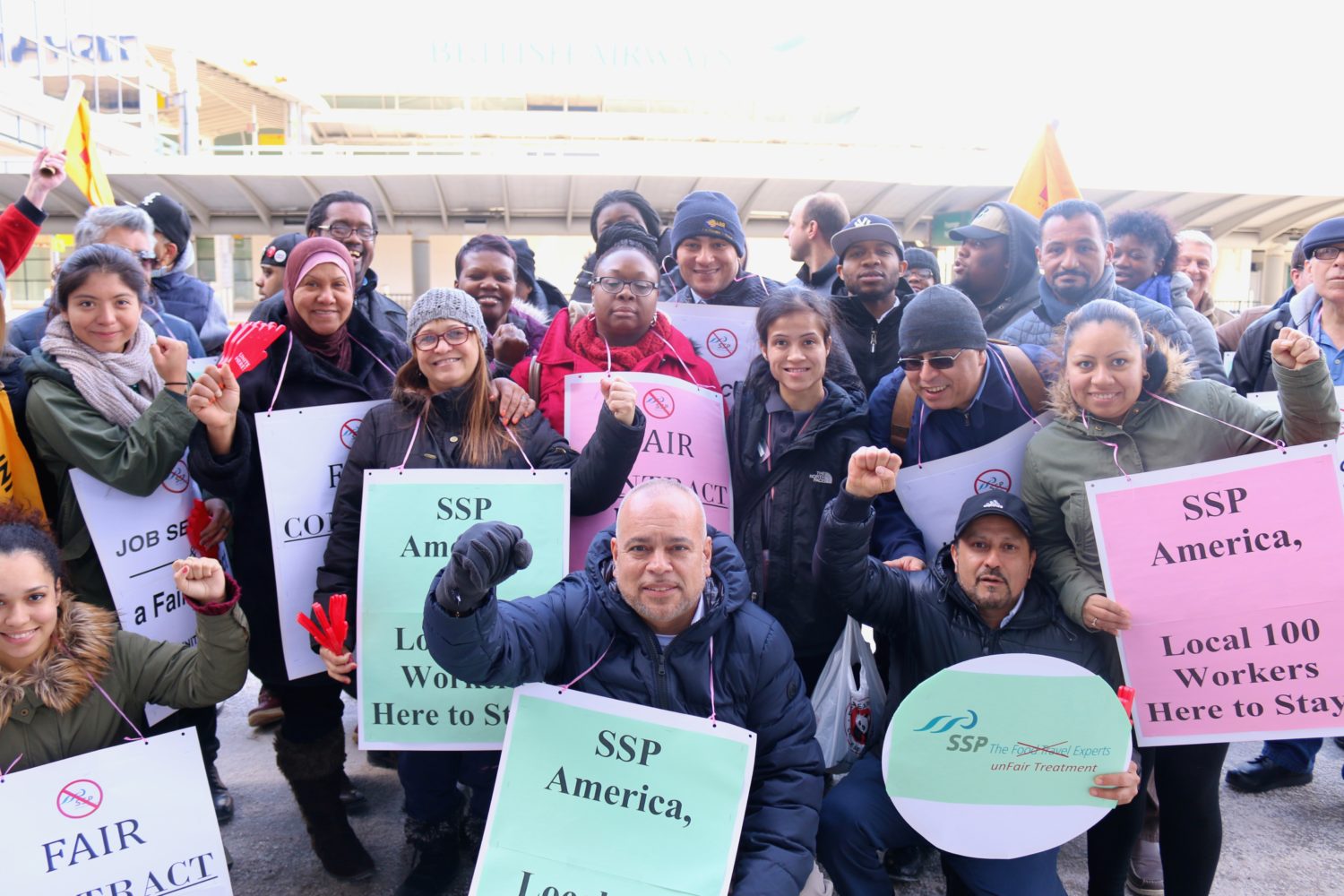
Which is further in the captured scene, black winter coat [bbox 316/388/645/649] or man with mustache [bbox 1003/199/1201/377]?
man with mustache [bbox 1003/199/1201/377]

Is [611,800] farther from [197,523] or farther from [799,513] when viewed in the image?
[197,523]

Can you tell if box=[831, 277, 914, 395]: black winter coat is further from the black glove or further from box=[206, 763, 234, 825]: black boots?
box=[206, 763, 234, 825]: black boots

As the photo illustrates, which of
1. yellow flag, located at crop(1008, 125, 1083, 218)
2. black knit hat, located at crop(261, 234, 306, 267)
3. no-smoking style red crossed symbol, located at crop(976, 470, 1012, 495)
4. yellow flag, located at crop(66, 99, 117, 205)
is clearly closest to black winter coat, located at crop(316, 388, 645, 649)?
no-smoking style red crossed symbol, located at crop(976, 470, 1012, 495)

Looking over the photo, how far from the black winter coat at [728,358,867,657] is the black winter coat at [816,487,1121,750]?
259 mm

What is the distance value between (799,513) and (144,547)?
2319 mm

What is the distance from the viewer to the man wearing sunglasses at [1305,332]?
3.67m

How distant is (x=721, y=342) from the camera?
4109 mm

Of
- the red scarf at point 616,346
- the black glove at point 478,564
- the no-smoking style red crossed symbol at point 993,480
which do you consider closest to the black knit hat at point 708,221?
the red scarf at point 616,346

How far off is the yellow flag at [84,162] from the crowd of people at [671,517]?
1902mm

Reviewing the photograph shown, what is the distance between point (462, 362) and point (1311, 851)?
3.93 m

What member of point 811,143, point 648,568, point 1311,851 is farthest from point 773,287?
point 811,143

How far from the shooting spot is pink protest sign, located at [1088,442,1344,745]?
2.87 metres

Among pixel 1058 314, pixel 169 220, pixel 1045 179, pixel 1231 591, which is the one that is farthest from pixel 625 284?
pixel 1045 179

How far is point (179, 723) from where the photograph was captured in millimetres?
3279
